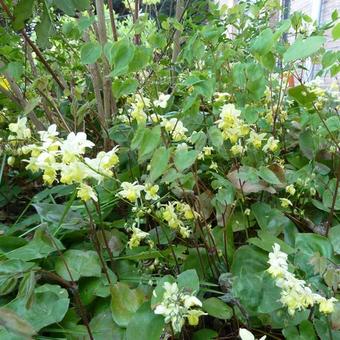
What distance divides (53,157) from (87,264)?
1.03 ft

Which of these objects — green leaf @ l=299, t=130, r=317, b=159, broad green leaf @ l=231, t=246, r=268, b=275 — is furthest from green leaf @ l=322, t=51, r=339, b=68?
broad green leaf @ l=231, t=246, r=268, b=275

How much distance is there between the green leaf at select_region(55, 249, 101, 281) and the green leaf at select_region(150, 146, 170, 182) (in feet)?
0.95

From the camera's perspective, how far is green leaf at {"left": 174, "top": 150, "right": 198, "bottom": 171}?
724mm

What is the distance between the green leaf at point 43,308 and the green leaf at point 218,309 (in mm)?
256

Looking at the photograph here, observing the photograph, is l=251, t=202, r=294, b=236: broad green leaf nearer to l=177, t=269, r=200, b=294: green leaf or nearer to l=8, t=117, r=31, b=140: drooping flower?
l=177, t=269, r=200, b=294: green leaf

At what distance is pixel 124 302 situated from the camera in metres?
0.82

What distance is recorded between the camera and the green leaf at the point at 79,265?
900 mm

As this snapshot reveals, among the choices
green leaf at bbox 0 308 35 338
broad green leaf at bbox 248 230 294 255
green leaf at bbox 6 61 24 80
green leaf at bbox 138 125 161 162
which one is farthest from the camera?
green leaf at bbox 6 61 24 80

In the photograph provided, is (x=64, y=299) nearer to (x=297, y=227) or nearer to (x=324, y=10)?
(x=297, y=227)

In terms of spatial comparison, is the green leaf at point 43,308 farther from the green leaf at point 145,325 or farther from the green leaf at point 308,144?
the green leaf at point 308,144

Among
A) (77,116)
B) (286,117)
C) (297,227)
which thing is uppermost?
(77,116)

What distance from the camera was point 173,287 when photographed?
0.66m

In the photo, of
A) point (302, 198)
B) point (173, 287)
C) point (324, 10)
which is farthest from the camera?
point (324, 10)

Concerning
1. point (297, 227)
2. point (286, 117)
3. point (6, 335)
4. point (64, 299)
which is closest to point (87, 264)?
point (64, 299)
